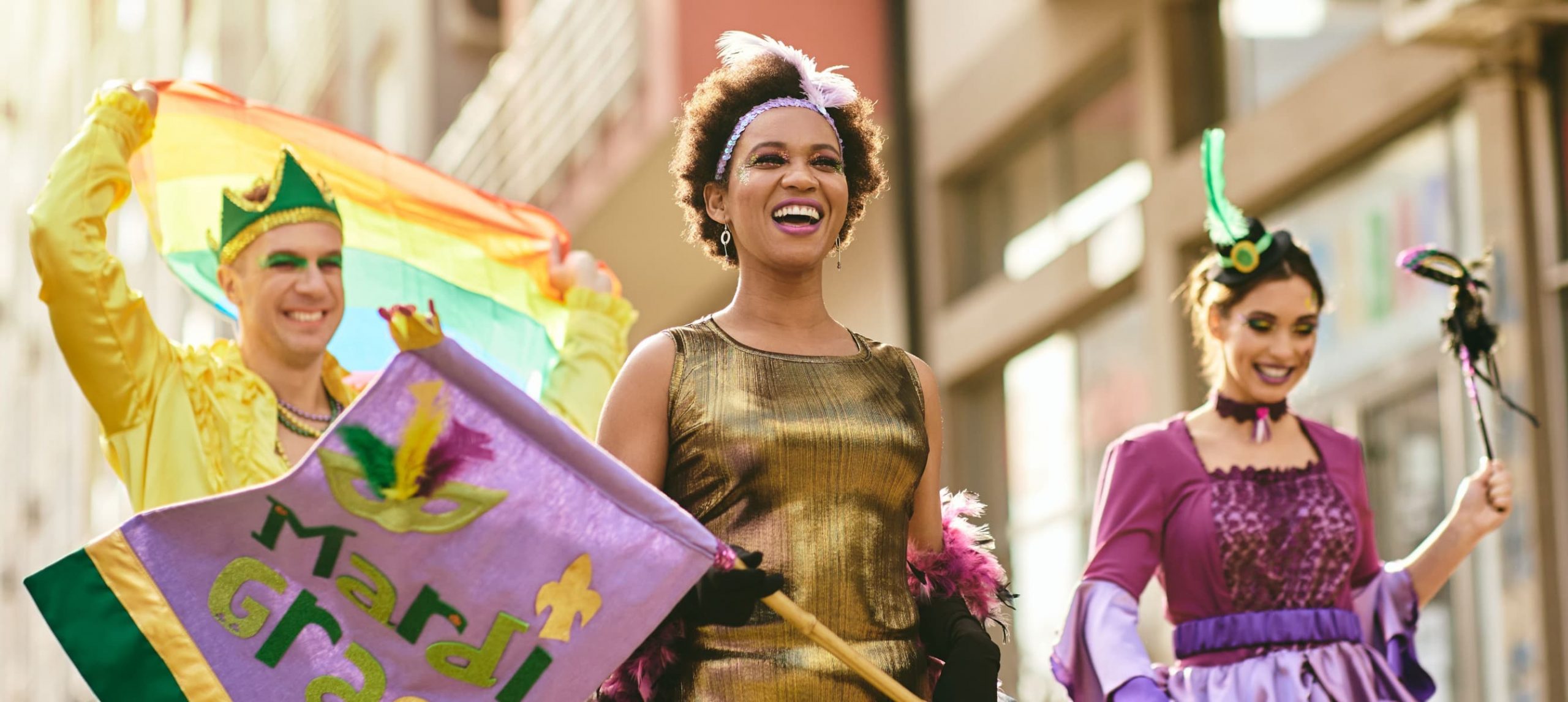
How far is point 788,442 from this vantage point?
4.20m

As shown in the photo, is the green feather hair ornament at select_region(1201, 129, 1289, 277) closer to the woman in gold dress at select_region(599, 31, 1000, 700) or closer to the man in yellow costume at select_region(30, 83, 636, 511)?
the woman in gold dress at select_region(599, 31, 1000, 700)

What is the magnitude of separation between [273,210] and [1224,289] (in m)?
2.33

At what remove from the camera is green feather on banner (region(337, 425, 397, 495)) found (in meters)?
4.08

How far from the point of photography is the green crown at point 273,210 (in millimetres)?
5637

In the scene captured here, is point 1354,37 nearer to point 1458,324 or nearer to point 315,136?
point 1458,324

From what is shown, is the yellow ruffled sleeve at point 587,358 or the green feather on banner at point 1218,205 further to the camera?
the yellow ruffled sleeve at point 587,358

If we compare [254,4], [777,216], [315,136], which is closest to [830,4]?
[315,136]

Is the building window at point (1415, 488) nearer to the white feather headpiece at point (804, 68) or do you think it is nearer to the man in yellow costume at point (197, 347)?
the man in yellow costume at point (197, 347)

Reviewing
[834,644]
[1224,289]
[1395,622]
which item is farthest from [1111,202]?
[834,644]

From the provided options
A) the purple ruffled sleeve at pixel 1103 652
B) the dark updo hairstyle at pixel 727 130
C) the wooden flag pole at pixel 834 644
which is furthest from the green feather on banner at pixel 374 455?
the purple ruffled sleeve at pixel 1103 652

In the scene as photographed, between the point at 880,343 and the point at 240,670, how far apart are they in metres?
1.38

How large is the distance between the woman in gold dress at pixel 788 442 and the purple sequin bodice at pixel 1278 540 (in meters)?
1.21

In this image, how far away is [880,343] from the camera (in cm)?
466

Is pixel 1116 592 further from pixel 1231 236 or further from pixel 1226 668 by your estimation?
pixel 1231 236
